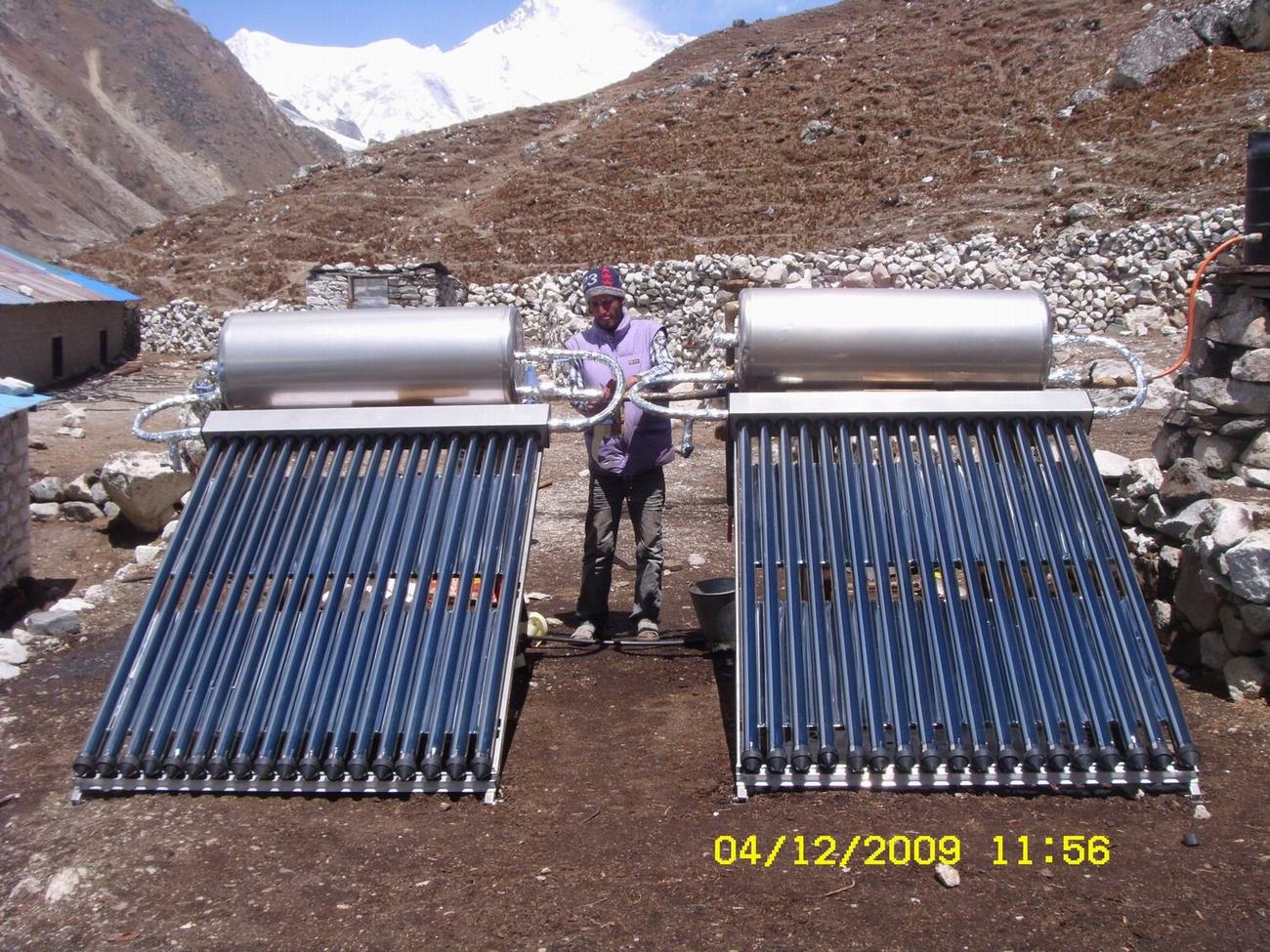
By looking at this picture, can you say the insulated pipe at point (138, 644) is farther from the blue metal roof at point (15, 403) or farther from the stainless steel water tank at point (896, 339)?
the blue metal roof at point (15, 403)

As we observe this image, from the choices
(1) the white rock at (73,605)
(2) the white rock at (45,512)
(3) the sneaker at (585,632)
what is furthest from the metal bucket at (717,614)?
(2) the white rock at (45,512)

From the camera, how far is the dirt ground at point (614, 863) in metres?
3.05

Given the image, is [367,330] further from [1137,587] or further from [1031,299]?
[1137,587]

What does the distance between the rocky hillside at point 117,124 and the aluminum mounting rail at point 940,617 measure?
65068 mm

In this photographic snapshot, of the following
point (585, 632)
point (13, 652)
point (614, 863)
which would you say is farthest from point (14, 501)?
point (614, 863)

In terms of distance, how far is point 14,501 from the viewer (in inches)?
289

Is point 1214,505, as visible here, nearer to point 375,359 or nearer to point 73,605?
point 375,359

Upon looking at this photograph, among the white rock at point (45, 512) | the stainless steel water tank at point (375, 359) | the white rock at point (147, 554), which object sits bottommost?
the white rock at point (45, 512)

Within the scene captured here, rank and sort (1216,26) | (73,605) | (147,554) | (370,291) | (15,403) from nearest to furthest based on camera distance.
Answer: (73,605), (15,403), (147,554), (370,291), (1216,26)

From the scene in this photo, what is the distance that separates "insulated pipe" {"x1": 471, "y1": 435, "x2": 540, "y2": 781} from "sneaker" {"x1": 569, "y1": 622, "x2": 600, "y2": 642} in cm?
142

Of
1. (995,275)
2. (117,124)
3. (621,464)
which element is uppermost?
(117,124)

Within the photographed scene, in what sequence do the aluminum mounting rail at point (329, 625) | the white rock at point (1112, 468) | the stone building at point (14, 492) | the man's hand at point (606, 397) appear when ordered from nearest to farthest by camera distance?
the aluminum mounting rail at point (329, 625) < the man's hand at point (606, 397) < the white rock at point (1112, 468) < the stone building at point (14, 492)

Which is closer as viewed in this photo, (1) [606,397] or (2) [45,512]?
(1) [606,397]

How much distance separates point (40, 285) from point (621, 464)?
22.4 meters
